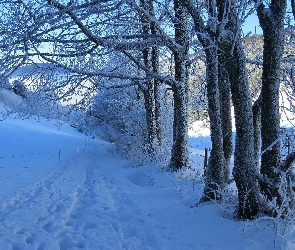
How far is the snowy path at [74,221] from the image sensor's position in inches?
186

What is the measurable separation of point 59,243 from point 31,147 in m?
23.1

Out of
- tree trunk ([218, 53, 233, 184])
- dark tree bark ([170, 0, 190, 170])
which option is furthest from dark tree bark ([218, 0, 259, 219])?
dark tree bark ([170, 0, 190, 170])

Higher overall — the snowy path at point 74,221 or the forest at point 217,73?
the forest at point 217,73

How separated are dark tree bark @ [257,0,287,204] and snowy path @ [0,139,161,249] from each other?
244 centimetres

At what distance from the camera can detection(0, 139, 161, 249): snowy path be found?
473cm

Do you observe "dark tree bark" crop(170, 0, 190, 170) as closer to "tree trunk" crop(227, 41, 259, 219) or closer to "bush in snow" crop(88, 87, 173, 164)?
"bush in snow" crop(88, 87, 173, 164)

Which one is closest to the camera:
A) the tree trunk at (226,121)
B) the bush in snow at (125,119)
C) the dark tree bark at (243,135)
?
the dark tree bark at (243,135)

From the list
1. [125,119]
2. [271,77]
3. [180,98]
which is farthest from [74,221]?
[125,119]

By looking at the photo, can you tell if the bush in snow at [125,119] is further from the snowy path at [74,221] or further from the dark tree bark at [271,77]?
the dark tree bark at [271,77]

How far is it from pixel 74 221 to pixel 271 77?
4.40 m

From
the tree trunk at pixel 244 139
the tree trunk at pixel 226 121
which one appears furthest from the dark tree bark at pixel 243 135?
the tree trunk at pixel 226 121

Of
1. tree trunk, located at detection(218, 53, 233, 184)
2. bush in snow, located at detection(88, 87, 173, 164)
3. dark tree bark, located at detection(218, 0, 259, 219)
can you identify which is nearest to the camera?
dark tree bark, located at detection(218, 0, 259, 219)

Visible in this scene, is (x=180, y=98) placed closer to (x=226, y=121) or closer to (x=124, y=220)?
(x=226, y=121)

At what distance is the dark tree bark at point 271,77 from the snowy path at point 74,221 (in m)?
2.44
